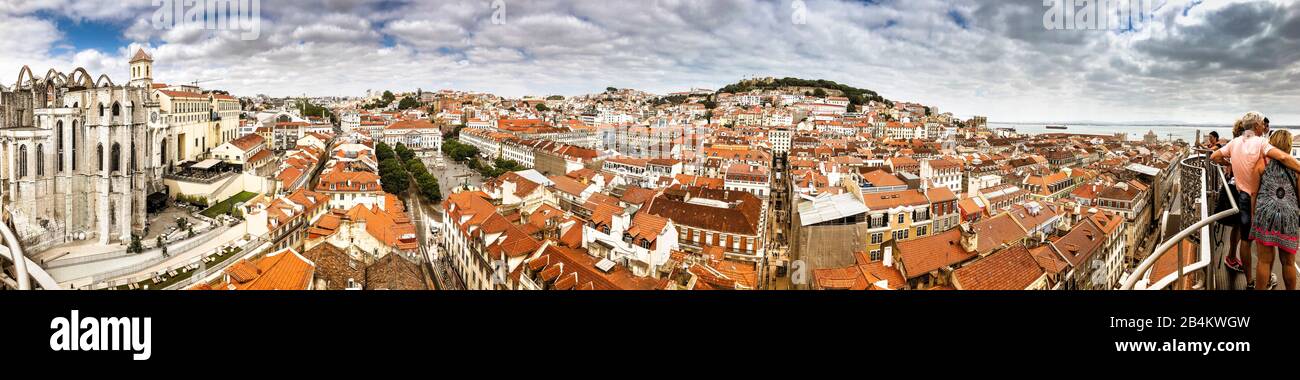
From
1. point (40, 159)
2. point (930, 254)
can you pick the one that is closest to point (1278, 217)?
point (930, 254)

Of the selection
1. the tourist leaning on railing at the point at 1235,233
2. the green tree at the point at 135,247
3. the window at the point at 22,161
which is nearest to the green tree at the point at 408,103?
the window at the point at 22,161

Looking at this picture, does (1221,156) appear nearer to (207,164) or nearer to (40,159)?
(40,159)

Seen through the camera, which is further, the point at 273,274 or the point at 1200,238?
the point at 273,274

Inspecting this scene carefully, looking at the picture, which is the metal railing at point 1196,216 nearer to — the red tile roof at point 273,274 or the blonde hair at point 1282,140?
the blonde hair at point 1282,140

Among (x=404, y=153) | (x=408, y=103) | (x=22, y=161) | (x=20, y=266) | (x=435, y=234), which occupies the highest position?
(x=408, y=103)
